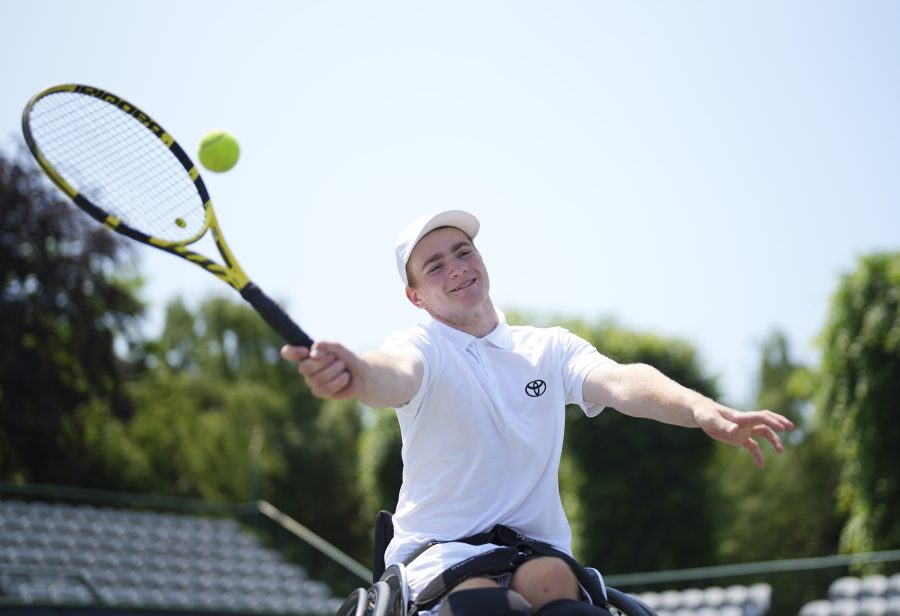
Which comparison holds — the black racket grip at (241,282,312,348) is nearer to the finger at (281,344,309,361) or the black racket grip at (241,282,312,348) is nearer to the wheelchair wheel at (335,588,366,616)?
the finger at (281,344,309,361)

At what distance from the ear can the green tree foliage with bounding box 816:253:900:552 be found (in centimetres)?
1340

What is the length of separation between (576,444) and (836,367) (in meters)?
4.67

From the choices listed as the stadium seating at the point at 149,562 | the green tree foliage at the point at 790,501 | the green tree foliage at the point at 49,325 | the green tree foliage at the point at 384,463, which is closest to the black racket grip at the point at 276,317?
the stadium seating at the point at 149,562

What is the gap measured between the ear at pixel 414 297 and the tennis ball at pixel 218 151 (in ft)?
4.65

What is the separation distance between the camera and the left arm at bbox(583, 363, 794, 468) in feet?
9.05

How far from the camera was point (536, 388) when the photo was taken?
332 centimetres

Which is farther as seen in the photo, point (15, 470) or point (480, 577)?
point (15, 470)

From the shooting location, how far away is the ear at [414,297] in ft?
11.6

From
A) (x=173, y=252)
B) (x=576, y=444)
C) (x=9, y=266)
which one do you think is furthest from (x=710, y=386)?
(x=173, y=252)

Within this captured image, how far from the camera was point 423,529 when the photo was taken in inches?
124

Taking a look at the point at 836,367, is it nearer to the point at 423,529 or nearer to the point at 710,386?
the point at 710,386

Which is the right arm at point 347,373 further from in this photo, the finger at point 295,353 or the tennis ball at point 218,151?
the tennis ball at point 218,151

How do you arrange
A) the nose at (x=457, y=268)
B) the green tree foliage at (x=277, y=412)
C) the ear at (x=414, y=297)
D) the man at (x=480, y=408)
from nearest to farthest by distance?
the man at (x=480, y=408)
the nose at (x=457, y=268)
the ear at (x=414, y=297)
the green tree foliage at (x=277, y=412)

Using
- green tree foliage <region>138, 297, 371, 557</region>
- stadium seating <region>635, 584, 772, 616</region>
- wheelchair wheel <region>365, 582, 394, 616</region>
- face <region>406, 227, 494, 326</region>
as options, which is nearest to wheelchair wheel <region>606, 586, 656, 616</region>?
wheelchair wheel <region>365, 582, 394, 616</region>
